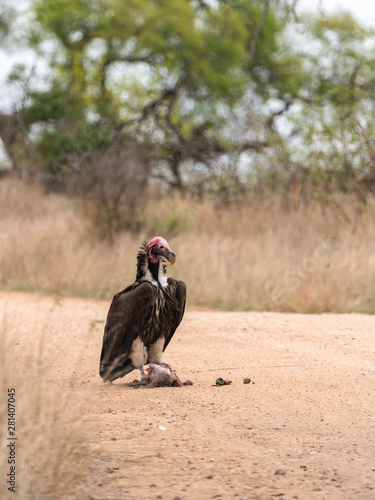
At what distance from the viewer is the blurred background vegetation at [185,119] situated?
14.7 m

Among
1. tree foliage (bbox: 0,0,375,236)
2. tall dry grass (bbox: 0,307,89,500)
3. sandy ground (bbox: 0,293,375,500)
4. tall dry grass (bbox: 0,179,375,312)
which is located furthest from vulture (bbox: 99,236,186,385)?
tree foliage (bbox: 0,0,375,236)

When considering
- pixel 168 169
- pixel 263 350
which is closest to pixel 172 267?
pixel 263 350

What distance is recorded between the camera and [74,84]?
26141 millimetres

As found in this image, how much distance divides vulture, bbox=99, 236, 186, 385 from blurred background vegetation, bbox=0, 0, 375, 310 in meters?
4.22

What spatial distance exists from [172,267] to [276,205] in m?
4.92

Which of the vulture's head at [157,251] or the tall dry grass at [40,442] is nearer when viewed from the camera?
the tall dry grass at [40,442]

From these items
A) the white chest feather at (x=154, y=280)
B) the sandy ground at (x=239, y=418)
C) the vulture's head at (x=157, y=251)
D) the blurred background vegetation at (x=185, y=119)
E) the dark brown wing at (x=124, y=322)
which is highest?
the blurred background vegetation at (x=185, y=119)

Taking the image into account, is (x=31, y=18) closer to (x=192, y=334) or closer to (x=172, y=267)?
(x=172, y=267)

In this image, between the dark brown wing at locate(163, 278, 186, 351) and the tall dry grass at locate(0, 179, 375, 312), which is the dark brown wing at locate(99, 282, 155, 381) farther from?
the tall dry grass at locate(0, 179, 375, 312)

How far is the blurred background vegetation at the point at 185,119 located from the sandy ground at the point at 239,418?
2.89 m

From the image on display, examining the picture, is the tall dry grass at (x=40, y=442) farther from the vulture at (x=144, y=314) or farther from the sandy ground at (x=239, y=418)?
the vulture at (x=144, y=314)

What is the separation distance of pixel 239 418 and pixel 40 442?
5.41 ft

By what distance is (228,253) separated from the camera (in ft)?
40.2

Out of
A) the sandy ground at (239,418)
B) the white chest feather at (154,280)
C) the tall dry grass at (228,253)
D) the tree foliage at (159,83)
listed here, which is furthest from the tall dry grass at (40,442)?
the tree foliage at (159,83)
